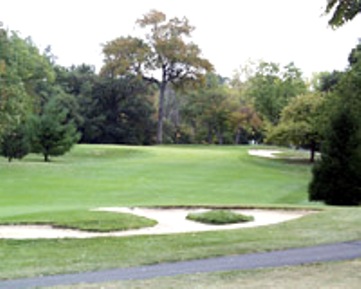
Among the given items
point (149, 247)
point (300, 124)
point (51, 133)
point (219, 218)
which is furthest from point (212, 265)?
point (51, 133)

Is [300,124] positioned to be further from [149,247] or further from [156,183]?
[149,247]

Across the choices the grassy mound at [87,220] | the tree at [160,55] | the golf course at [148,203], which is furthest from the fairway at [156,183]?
the tree at [160,55]

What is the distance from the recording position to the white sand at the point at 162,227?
1167cm

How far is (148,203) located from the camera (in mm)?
18781

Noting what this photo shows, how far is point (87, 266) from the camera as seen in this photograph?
8.38 m

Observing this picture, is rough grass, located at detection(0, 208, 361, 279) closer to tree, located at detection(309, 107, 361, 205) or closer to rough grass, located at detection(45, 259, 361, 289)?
rough grass, located at detection(45, 259, 361, 289)

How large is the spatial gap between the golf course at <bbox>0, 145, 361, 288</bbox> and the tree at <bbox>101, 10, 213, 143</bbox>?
15337 mm

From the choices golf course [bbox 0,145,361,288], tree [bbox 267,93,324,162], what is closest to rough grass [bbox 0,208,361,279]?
golf course [bbox 0,145,361,288]

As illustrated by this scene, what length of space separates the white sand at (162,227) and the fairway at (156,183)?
1.65 metres

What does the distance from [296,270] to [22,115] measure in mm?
34260

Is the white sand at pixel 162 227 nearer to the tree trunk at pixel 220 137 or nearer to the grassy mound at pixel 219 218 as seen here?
the grassy mound at pixel 219 218

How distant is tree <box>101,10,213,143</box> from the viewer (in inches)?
2362

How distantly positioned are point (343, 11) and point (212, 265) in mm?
5655

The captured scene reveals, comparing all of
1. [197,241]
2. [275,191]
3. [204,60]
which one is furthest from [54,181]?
[204,60]
